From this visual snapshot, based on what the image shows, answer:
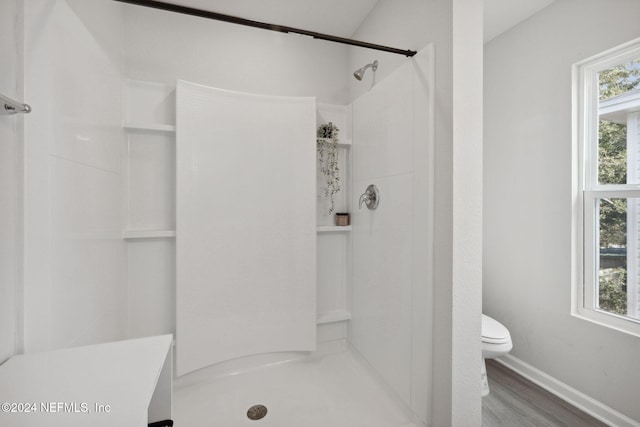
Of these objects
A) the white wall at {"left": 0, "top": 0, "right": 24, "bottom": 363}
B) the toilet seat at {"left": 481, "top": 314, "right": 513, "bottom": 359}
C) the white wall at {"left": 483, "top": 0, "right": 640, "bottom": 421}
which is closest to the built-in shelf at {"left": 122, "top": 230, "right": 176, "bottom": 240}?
the white wall at {"left": 0, "top": 0, "right": 24, "bottom": 363}

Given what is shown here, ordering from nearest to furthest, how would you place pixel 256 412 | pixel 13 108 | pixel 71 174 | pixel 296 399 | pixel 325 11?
pixel 13 108, pixel 71 174, pixel 256 412, pixel 296 399, pixel 325 11

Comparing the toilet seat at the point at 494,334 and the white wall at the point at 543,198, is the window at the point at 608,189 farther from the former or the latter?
the toilet seat at the point at 494,334

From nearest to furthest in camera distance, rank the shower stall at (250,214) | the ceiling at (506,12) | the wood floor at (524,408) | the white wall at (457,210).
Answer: the white wall at (457,210) → the shower stall at (250,214) → the wood floor at (524,408) → the ceiling at (506,12)

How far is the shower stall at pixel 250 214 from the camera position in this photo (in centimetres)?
133

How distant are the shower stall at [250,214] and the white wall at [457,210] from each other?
0.19 ft

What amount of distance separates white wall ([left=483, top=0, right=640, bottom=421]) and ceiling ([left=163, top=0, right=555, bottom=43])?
0.47 ft

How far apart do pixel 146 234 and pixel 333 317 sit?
1.31 m

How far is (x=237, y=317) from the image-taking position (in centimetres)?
178

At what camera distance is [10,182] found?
0.84 metres

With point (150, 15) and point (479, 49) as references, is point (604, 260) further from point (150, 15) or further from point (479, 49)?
point (150, 15)

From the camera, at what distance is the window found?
5.27 feet

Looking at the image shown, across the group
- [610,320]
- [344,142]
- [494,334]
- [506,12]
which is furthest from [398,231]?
[506,12]

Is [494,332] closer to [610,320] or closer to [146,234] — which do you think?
[610,320]

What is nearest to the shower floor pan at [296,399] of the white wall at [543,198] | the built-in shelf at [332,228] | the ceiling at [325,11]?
the built-in shelf at [332,228]
